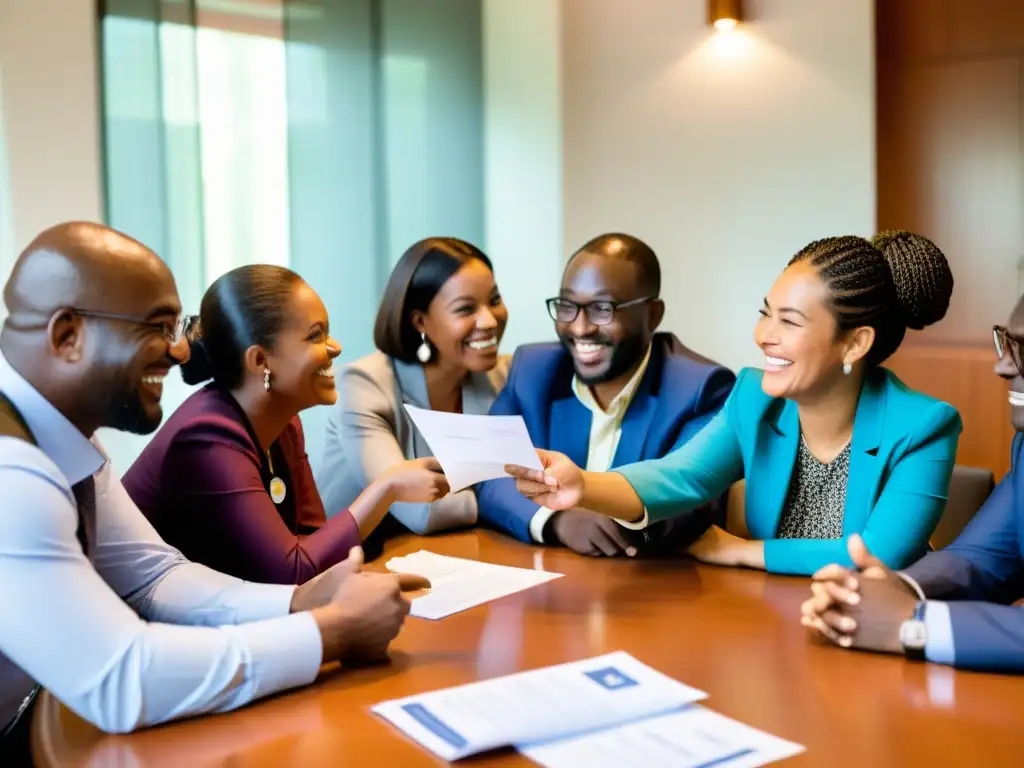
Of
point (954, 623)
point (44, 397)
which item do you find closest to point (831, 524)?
point (954, 623)

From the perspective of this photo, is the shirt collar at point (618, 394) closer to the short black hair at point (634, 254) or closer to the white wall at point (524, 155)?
the short black hair at point (634, 254)

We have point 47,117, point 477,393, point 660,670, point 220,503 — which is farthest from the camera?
point 47,117

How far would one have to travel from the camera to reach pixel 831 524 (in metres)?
1.97

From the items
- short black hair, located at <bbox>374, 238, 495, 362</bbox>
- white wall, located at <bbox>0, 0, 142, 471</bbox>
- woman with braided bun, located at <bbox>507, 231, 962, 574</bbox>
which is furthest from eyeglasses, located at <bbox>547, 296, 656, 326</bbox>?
white wall, located at <bbox>0, 0, 142, 471</bbox>

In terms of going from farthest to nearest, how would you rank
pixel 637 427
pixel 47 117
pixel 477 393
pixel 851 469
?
1. pixel 47 117
2. pixel 477 393
3. pixel 637 427
4. pixel 851 469

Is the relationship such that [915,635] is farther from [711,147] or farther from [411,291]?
[711,147]

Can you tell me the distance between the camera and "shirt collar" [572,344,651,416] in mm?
2514

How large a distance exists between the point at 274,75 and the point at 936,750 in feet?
10.5

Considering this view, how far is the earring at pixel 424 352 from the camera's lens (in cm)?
273

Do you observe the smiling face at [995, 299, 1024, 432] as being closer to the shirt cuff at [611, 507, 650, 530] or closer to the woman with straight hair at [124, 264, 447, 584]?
the shirt cuff at [611, 507, 650, 530]

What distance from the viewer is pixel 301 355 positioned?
200cm

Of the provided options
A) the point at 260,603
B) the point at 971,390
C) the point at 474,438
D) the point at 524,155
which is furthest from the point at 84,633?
the point at 971,390

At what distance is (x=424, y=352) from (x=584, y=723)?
5.29 ft

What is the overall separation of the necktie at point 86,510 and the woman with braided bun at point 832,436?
80 centimetres
